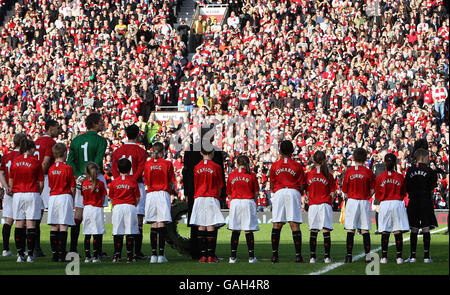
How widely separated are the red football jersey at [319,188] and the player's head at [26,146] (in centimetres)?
414

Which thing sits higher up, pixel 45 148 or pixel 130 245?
pixel 45 148

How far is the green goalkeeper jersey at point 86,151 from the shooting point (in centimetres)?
1483

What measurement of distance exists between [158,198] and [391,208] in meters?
3.39

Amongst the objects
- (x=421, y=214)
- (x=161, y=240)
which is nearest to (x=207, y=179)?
(x=161, y=240)

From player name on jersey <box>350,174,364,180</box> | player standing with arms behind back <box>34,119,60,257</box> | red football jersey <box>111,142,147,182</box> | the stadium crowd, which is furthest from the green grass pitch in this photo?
the stadium crowd

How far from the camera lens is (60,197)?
564 inches

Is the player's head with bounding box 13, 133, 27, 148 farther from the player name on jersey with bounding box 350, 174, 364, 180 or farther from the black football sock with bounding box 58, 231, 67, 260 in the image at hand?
the player name on jersey with bounding box 350, 174, 364, 180

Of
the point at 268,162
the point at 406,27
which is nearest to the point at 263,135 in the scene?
the point at 268,162

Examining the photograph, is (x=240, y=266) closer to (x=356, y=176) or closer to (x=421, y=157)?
(x=356, y=176)

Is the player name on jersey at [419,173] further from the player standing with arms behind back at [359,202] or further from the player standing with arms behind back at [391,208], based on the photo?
the player standing with arms behind back at [359,202]

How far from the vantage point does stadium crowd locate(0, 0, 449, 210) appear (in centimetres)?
2780

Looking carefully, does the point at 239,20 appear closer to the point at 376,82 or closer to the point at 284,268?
the point at 376,82

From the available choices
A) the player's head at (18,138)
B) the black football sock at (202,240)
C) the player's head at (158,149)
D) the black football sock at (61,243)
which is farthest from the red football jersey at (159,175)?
the player's head at (18,138)

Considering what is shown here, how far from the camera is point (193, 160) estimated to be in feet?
48.5
